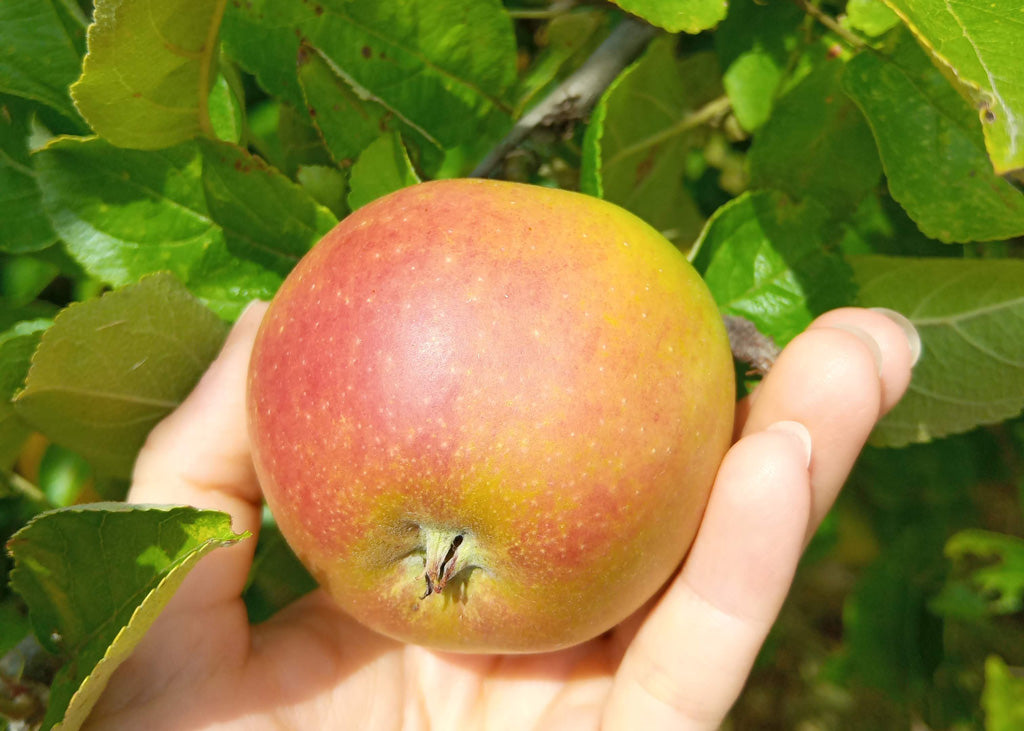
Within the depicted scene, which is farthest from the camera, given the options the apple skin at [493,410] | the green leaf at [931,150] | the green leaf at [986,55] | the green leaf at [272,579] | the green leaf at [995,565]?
the green leaf at [995,565]

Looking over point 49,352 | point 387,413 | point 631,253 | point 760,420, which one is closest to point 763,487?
point 760,420

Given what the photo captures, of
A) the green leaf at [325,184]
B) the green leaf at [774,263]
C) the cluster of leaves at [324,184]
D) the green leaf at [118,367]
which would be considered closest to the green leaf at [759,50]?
the cluster of leaves at [324,184]

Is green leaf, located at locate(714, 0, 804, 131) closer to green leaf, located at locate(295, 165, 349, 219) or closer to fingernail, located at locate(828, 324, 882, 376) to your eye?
fingernail, located at locate(828, 324, 882, 376)

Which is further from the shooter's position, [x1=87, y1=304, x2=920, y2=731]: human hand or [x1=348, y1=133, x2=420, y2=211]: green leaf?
[x1=348, y1=133, x2=420, y2=211]: green leaf

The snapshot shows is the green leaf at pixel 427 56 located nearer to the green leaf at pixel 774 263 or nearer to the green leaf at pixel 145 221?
the green leaf at pixel 145 221

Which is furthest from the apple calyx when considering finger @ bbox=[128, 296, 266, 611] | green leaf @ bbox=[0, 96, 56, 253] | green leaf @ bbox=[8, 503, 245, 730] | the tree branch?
green leaf @ bbox=[0, 96, 56, 253]

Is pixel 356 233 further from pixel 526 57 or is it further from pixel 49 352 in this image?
pixel 526 57

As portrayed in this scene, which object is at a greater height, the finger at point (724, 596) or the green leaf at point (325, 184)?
the green leaf at point (325, 184)
